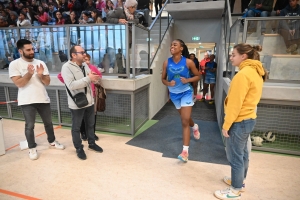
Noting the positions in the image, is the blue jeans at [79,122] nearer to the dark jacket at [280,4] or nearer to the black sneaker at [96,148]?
the black sneaker at [96,148]

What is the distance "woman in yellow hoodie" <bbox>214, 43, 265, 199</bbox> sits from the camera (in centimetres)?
173

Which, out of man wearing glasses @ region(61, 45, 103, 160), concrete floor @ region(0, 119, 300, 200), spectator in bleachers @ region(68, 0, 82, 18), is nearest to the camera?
concrete floor @ region(0, 119, 300, 200)

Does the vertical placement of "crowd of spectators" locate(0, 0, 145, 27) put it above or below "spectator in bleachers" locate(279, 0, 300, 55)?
above

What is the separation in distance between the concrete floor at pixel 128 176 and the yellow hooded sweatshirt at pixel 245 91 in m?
0.95

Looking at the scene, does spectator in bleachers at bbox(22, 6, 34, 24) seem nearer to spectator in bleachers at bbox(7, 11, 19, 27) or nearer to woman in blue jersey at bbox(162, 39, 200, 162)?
spectator in bleachers at bbox(7, 11, 19, 27)

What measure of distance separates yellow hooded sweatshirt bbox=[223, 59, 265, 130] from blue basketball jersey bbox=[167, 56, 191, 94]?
987mm

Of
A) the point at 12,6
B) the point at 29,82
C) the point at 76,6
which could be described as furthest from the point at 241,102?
the point at 12,6

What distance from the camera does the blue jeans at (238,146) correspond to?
1.85m

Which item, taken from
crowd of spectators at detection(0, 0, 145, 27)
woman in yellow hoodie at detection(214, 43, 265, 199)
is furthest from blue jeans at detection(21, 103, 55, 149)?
crowd of spectators at detection(0, 0, 145, 27)

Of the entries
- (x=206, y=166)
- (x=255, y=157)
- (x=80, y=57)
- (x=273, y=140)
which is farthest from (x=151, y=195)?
(x=273, y=140)

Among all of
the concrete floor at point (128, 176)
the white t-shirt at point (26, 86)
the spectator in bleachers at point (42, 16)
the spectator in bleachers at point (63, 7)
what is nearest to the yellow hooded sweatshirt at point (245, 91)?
the concrete floor at point (128, 176)

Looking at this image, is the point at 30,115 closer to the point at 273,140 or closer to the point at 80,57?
the point at 80,57

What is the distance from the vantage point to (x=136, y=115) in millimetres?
3932

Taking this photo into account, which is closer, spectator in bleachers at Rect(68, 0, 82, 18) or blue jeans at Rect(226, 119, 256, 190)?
blue jeans at Rect(226, 119, 256, 190)
